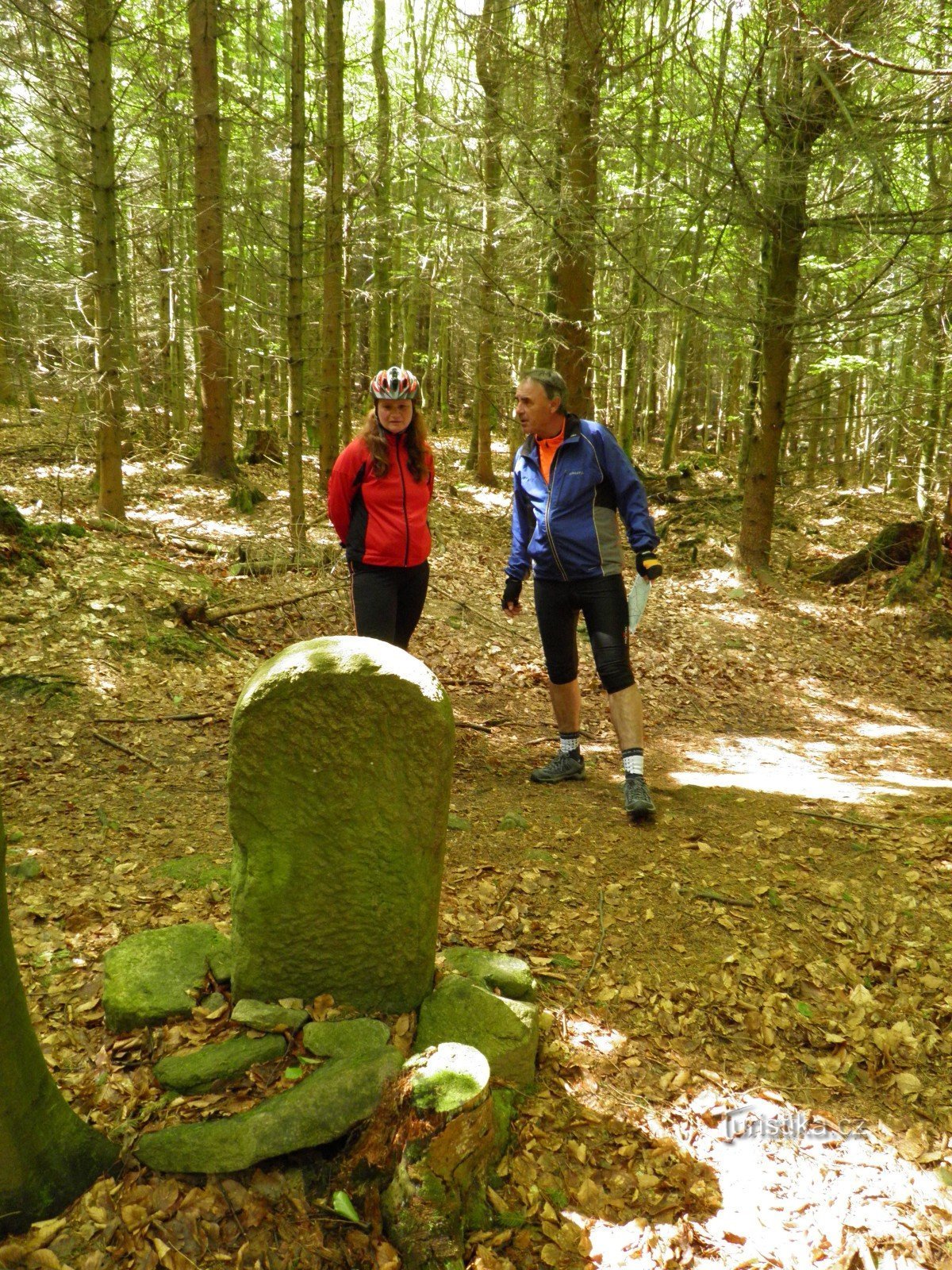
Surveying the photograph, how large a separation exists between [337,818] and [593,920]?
168cm

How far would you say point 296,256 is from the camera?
27.7ft

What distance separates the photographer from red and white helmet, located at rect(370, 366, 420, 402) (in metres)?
4.41

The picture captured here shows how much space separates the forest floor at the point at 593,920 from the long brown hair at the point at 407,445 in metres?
2.15

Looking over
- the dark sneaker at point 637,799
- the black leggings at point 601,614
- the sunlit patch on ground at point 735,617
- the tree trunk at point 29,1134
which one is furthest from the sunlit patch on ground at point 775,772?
the tree trunk at point 29,1134

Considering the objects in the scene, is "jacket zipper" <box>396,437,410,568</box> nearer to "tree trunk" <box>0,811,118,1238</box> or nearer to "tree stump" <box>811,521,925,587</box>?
"tree trunk" <box>0,811,118,1238</box>

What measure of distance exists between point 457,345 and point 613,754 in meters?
20.1

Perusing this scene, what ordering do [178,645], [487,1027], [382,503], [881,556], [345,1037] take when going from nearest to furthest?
[345,1037]
[487,1027]
[382,503]
[178,645]
[881,556]

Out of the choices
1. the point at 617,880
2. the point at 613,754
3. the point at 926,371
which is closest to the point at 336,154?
the point at 613,754

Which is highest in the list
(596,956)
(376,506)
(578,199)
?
(578,199)

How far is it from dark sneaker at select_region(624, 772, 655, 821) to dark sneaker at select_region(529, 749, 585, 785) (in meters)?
0.76

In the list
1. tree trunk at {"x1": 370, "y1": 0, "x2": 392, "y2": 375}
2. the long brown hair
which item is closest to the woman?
the long brown hair

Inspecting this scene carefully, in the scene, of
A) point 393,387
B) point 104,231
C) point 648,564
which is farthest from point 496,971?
point 104,231

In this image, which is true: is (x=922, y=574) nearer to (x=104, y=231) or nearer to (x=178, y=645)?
(x=178, y=645)

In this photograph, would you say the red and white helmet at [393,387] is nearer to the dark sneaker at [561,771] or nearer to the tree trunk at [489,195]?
the dark sneaker at [561,771]
